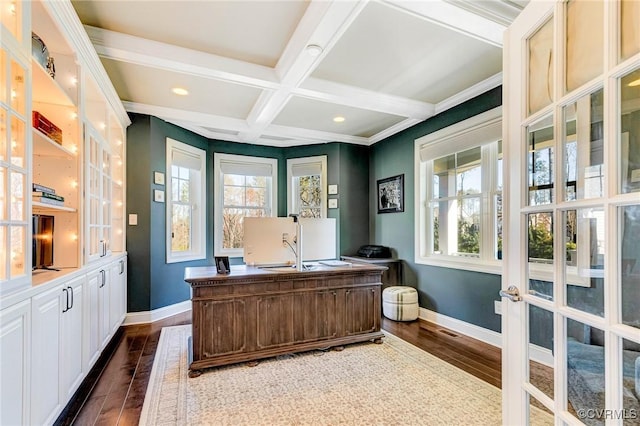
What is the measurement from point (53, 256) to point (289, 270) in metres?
1.73

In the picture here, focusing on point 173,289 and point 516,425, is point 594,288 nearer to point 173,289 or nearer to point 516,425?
point 516,425

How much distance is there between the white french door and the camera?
83 cm

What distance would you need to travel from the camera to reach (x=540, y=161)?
1.19m

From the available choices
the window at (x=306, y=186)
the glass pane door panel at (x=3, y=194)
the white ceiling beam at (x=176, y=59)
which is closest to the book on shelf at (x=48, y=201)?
the glass pane door panel at (x=3, y=194)

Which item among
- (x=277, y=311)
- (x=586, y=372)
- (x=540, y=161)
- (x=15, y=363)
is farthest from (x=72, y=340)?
(x=540, y=161)

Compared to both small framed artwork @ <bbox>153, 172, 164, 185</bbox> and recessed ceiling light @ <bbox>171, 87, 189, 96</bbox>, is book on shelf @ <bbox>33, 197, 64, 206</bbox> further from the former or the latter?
small framed artwork @ <bbox>153, 172, 164, 185</bbox>

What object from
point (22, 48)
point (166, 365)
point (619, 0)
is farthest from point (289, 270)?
point (619, 0)

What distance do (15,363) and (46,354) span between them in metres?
0.33

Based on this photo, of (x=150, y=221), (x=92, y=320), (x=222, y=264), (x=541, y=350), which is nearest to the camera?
(x=541, y=350)

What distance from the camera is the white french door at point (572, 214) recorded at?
0.83 m

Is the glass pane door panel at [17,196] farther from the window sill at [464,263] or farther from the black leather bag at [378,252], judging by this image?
the black leather bag at [378,252]

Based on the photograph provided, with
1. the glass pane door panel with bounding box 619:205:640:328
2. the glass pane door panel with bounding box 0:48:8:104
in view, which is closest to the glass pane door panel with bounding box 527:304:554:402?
the glass pane door panel with bounding box 619:205:640:328

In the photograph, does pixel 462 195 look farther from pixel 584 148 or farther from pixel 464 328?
pixel 584 148

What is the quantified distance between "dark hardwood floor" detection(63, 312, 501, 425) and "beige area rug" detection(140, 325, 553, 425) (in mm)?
107
